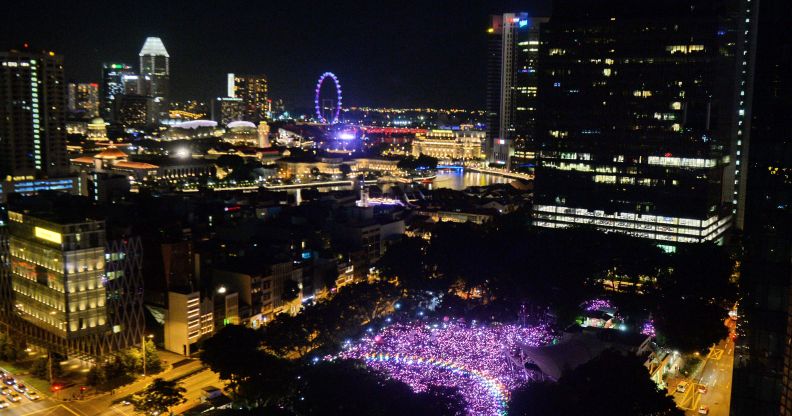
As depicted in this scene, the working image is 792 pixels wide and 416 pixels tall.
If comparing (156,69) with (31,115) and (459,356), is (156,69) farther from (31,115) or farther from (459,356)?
(459,356)

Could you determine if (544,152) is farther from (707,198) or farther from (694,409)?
(694,409)

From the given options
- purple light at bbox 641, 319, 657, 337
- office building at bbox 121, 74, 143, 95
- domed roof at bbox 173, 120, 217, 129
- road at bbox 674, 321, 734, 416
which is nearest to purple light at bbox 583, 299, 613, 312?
purple light at bbox 641, 319, 657, 337

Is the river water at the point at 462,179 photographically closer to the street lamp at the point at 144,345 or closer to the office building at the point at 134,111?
the street lamp at the point at 144,345

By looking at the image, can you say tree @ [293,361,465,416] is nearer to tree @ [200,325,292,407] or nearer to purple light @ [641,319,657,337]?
tree @ [200,325,292,407]

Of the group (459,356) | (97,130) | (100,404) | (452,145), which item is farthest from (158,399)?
(452,145)

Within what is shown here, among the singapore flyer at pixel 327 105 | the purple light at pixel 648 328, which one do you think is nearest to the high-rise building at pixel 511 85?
the singapore flyer at pixel 327 105
